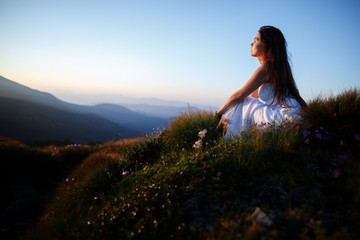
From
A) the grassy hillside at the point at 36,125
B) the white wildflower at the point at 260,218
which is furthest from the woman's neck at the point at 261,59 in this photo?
the grassy hillside at the point at 36,125

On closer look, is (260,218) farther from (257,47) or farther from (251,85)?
(257,47)

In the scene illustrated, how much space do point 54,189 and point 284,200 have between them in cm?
623

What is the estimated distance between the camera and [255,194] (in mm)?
2561

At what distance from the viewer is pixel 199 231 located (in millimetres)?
2086

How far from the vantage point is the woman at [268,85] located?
4.34 meters

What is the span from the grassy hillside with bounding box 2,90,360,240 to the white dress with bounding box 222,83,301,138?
503 millimetres

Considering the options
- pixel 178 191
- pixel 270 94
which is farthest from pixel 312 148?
pixel 178 191

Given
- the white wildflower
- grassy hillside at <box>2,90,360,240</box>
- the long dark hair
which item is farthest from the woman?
the white wildflower

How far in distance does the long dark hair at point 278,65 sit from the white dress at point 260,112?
177mm

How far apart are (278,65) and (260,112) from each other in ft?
4.16

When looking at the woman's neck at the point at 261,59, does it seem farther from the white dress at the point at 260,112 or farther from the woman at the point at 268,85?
the white dress at the point at 260,112

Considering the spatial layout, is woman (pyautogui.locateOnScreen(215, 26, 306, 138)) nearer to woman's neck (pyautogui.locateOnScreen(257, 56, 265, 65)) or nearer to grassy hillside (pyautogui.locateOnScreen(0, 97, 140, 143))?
woman's neck (pyautogui.locateOnScreen(257, 56, 265, 65))

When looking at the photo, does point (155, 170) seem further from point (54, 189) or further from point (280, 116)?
point (54, 189)

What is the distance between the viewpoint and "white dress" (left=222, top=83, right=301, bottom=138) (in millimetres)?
3992
